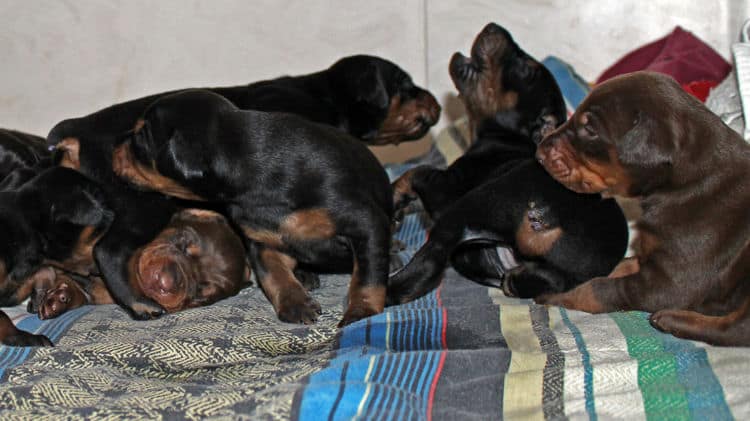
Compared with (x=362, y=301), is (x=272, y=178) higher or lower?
higher

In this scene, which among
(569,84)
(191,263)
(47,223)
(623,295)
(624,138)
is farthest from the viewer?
(569,84)

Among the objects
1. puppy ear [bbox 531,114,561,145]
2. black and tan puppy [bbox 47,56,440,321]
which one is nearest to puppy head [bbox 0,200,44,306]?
black and tan puppy [bbox 47,56,440,321]

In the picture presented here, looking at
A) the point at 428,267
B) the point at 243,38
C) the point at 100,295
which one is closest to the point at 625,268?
the point at 428,267

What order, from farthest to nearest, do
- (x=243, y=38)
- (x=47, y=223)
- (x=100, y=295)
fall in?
1. (x=243, y=38)
2. (x=100, y=295)
3. (x=47, y=223)

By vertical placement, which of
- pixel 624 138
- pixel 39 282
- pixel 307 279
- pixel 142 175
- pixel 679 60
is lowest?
pixel 307 279

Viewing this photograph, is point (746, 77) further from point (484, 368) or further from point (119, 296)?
point (119, 296)

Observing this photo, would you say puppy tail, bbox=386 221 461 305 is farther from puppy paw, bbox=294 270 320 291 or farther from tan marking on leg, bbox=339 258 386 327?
puppy paw, bbox=294 270 320 291

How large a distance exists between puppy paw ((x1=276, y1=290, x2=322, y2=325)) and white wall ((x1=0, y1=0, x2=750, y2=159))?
3.11 m

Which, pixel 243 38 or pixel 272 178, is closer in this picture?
pixel 272 178

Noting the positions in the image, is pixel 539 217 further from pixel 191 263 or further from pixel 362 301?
pixel 191 263

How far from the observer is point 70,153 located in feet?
12.3

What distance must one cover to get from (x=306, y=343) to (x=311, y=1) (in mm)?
3677

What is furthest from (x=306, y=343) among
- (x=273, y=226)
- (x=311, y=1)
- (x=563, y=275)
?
(x=311, y=1)

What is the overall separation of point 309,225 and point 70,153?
1.28 m
